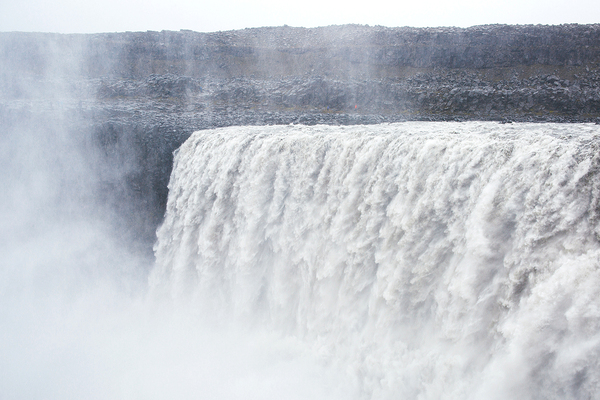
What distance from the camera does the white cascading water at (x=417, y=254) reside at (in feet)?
15.0

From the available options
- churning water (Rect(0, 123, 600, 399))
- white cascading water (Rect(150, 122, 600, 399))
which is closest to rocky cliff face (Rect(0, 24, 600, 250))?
churning water (Rect(0, 123, 600, 399))

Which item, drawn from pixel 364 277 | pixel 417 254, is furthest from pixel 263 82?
pixel 417 254

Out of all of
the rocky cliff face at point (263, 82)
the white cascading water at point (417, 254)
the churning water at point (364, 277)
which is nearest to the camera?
the white cascading water at point (417, 254)

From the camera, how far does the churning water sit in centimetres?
471

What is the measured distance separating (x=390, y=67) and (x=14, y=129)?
2269cm

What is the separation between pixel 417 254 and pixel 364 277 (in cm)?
151

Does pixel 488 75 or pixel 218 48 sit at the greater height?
pixel 218 48

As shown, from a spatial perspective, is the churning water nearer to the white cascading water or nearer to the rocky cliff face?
the white cascading water

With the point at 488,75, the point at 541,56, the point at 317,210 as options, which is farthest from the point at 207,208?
the point at 541,56

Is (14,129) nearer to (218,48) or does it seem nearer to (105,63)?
(105,63)

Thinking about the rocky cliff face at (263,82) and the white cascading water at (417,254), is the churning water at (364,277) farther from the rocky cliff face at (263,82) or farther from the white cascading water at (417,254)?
the rocky cliff face at (263,82)

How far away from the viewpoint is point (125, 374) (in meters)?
11.3

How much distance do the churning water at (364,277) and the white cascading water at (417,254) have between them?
0.03 meters

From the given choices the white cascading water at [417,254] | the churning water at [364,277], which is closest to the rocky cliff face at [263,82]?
the churning water at [364,277]
